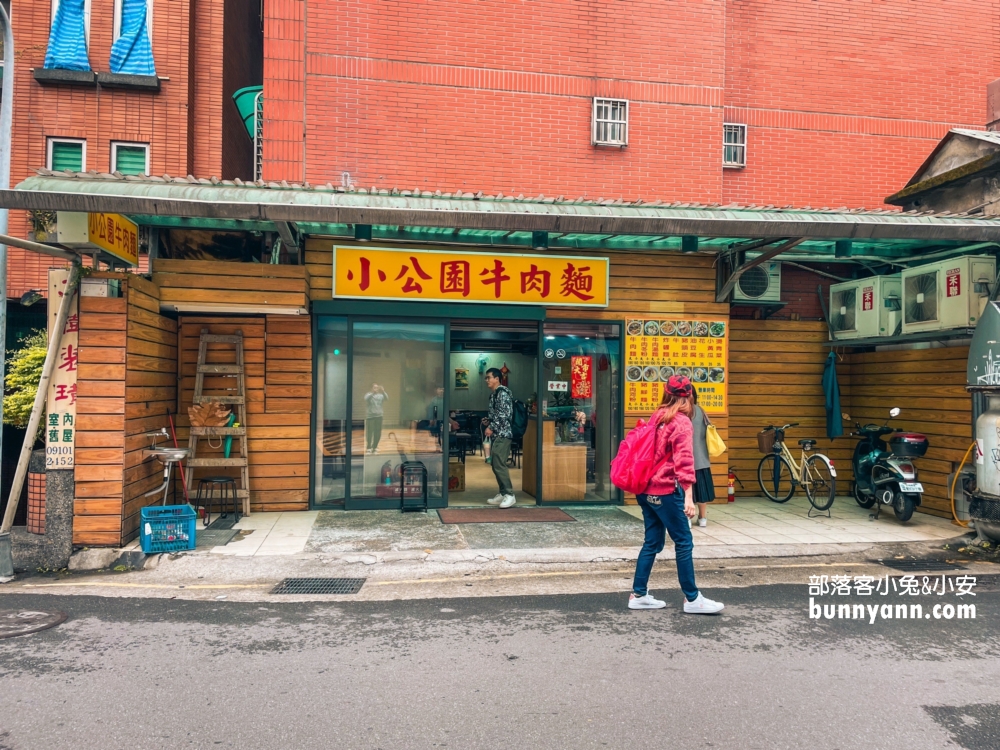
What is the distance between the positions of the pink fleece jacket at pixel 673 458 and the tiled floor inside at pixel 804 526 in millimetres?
3090

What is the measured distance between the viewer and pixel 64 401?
6.98 metres

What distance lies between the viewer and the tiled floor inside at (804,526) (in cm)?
837

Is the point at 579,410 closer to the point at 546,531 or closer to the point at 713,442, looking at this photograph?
the point at 713,442

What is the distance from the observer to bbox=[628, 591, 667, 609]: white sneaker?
224 inches

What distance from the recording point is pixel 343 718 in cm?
375

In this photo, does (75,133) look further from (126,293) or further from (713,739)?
(713,739)

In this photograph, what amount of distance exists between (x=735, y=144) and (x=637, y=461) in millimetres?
9334

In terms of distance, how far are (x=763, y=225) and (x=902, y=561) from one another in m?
4.18

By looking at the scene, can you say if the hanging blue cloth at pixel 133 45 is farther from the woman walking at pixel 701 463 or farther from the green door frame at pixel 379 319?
the woman walking at pixel 701 463

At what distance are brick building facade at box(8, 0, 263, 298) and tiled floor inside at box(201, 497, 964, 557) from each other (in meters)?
7.95

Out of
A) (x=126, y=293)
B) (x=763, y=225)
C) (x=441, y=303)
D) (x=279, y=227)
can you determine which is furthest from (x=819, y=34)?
(x=126, y=293)

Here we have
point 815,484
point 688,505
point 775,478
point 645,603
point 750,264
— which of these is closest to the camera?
point 688,505

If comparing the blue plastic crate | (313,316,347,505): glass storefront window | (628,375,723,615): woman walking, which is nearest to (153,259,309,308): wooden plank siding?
(313,316,347,505): glass storefront window

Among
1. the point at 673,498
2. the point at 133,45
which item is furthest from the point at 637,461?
the point at 133,45
